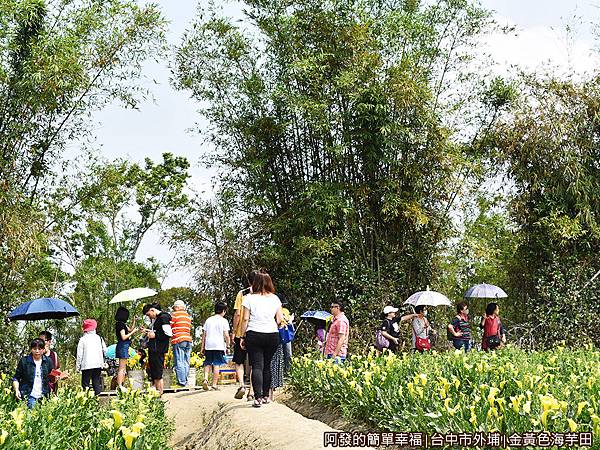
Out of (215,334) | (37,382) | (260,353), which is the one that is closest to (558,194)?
(215,334)

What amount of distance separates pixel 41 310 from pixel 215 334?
2.49 m

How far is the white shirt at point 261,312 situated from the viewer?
7586 mm

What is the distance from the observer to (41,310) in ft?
36.7

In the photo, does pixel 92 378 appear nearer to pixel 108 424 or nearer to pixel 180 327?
pixel 180 327

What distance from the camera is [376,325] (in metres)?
14.6

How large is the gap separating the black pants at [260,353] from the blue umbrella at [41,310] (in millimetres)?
4549

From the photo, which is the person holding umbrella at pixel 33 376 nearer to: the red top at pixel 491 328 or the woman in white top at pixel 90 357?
the woman in white top at pixel 90 357

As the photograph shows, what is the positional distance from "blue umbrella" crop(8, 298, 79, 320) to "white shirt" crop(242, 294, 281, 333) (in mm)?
4629

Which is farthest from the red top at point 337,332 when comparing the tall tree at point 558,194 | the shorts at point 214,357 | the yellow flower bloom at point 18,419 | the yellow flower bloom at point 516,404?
the tall tree at point 558,194

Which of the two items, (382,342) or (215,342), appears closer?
(215,342)

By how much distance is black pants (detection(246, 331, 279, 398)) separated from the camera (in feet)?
25.0

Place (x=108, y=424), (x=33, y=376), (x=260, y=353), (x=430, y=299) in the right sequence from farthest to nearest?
(x=430, y=299)
(x=33, y=376)
(x=260, y=353)
(x=108, y=424)

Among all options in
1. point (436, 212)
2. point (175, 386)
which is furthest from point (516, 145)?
point (175, 386)

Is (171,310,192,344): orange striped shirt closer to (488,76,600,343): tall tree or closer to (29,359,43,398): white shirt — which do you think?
(29,359,43,398): white shirt
